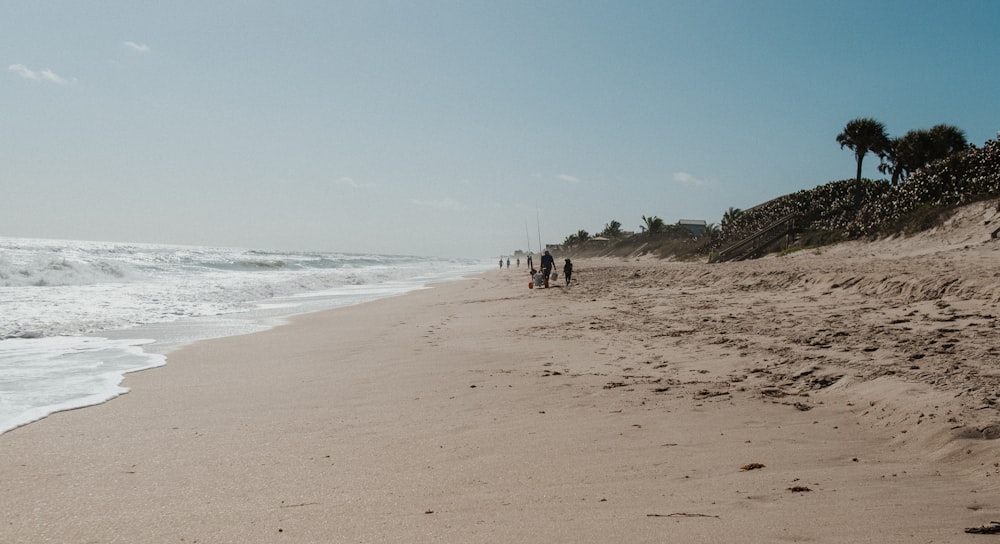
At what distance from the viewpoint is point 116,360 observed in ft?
25.0

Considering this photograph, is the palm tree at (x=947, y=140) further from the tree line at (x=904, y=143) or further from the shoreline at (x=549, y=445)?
the shoreline at (x=549, y=445)

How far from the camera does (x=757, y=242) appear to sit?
2894 cm

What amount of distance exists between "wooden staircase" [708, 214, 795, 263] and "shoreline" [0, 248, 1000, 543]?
21.4m

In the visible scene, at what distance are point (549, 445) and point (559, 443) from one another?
77mm

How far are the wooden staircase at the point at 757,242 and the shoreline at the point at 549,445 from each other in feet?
70.3

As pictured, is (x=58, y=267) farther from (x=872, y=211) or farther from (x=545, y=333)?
(x=872, y=211)

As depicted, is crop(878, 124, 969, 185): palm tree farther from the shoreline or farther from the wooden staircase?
the shoreline

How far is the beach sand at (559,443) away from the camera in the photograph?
2615 mm

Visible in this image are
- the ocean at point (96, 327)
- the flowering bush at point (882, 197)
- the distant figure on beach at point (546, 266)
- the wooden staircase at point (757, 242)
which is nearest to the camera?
the ocean at point (96, 327)

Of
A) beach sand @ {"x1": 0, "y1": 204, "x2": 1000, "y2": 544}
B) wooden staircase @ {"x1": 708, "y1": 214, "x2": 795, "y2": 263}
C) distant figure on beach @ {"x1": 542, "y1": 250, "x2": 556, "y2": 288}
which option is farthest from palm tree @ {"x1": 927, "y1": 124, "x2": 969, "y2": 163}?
beach sand @ {"x1": 0, "y1": 204, "x2": 1000, "y2": 544}

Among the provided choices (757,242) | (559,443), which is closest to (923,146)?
(757,242)

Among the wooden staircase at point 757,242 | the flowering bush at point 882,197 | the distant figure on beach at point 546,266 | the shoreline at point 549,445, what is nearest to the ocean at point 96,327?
the shoreline at point 549,445

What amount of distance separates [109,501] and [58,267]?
31.4m

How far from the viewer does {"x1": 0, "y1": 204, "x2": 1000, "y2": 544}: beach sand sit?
2.62 metres
